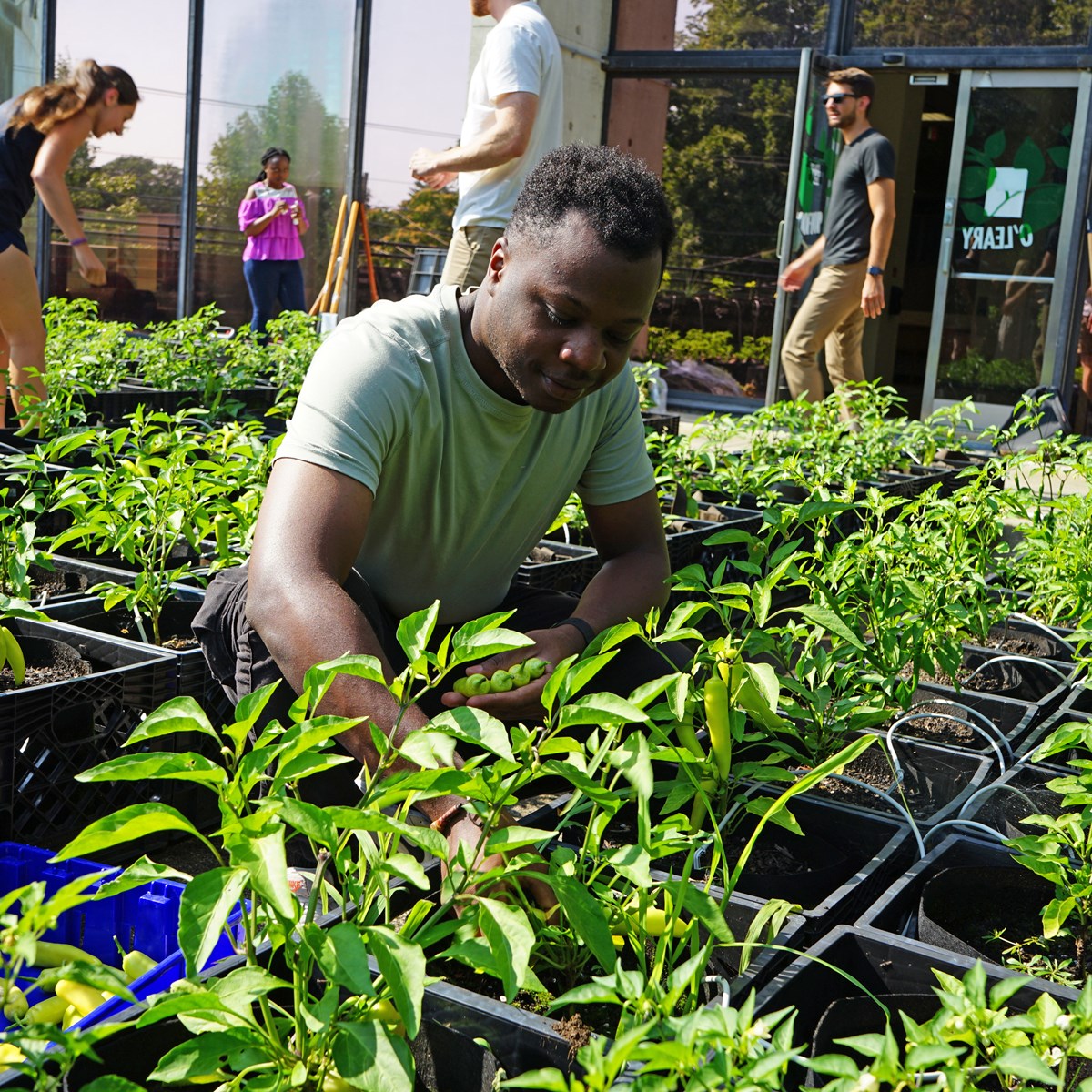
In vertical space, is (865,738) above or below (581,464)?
below

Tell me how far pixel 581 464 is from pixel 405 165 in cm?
891

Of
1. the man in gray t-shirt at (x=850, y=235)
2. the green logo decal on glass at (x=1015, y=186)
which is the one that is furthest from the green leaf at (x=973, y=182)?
the man in gray t-shirt at (x=850, y=235)

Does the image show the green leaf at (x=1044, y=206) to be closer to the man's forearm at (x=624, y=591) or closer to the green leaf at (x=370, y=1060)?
the man's forearm at (x=624, y=591)

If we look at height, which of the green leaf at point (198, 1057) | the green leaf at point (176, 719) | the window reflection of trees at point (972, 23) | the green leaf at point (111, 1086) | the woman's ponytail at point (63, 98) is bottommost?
the green leaf at point (198, 1057)

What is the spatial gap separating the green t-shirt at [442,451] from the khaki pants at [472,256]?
2074 millimetres

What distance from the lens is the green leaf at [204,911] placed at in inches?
41.1

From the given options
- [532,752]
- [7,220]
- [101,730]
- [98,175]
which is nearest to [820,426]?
[7,220]

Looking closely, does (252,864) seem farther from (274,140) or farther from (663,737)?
(274,140)

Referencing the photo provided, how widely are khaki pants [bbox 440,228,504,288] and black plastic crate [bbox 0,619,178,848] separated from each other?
2.23 meters

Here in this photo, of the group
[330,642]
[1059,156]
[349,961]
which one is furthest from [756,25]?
[349,961]

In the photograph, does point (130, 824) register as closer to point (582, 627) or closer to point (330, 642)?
point (330, 642)

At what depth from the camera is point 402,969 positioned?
1.06m

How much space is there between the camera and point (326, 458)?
6.27ft

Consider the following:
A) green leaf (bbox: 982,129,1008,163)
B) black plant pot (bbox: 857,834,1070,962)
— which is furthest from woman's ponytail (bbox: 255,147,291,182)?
black plant pot (bbox: 857,834,1070,962)
